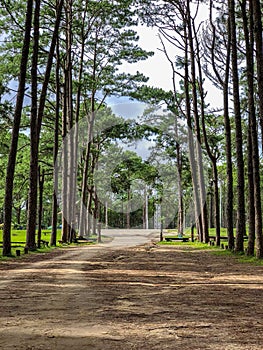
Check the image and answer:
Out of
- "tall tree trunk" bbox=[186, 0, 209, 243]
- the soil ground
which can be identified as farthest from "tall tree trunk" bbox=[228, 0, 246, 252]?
"tall tree trunk" bbox=[186, 0, 209, 243]

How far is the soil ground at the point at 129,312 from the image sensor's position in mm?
4555

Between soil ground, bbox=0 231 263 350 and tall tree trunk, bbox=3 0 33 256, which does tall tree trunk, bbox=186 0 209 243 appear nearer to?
tall tree trunk, bbox=3 0 33 256

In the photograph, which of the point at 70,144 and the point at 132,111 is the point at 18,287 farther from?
the point at 132,111

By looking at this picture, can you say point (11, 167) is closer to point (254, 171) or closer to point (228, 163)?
point (254, 171)

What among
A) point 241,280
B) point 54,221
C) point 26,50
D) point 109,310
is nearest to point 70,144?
point 54,221

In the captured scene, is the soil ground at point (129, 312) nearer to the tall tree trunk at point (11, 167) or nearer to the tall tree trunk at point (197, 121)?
the tall tree trunk at point (11, 167)

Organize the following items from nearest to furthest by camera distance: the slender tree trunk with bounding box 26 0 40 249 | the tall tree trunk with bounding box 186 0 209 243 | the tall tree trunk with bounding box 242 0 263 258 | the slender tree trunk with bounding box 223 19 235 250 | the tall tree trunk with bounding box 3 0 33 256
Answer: the tall tree trunk with bounding box 242 0 263 258 → the tall tree trunk with bounding box 3 0 33 256 → the slender tree trunk with bounding box 26 0 40 249 → the slender tree trunk with bounding box 223 19 235 250 → the tall tree trunk with bounding box 186 0 209 243

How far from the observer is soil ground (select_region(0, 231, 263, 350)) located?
4555 millimetres

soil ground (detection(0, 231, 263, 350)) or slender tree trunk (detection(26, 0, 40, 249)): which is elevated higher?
slender tree trunk (detection(26, 0, 40, 249))

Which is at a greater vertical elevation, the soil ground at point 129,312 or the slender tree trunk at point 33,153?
the slender tree trunk at point 33,153

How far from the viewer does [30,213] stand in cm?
2014

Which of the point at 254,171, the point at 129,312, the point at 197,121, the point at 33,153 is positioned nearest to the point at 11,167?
the point at 33,153

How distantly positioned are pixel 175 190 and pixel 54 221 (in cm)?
2777

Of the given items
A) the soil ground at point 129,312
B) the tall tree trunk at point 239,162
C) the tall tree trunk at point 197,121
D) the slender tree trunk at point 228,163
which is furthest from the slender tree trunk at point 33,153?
the tall tree trunk at point 197,121
